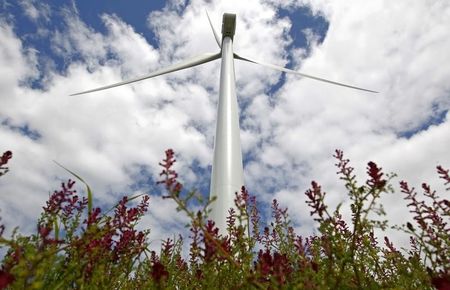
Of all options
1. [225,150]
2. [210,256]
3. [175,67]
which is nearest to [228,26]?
[175,67]

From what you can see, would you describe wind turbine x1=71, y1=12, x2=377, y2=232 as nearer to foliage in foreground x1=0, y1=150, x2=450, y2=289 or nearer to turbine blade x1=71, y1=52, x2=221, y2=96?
turbine blade x1=71, y1=52, x2=221, y2=96

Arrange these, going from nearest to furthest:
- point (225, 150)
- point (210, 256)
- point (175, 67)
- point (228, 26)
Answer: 1. point (210, 256)
2. point (225, 150)
3. point (175, 67)
4. point (228, 26)

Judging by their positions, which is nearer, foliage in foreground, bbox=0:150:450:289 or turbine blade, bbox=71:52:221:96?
foliage in foreground, bbox=0:150:450:289

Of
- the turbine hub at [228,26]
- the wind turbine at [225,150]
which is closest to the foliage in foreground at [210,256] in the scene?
the wind turbine at [225,150]

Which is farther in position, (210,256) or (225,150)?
(225,150)

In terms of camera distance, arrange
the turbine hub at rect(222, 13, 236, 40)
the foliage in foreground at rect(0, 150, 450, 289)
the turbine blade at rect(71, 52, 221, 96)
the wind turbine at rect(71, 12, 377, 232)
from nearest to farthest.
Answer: the foliage in foreground at rect(0, 150, 450, 289), the wind turbine at rect(71, 12, 377, 232), the turbine blade at rect(71, 52, 221, 96), the turbine hub at rect(222, 13, 236, 40)

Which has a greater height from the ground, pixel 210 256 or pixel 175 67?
pixel 175 67

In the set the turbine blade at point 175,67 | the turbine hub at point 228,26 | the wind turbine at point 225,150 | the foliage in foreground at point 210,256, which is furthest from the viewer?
the turbine hub at point 228,26

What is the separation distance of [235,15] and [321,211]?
19.8 metres

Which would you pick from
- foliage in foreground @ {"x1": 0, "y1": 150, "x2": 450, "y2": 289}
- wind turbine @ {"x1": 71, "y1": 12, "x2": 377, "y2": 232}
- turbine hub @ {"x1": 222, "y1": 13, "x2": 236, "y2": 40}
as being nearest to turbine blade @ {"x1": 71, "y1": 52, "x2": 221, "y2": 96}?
wind turbine @ {"x1": 71, "y1": 12, "x2": 377, "y2": 232}

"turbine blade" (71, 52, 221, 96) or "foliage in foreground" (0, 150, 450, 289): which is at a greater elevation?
"turbine blade" (71, 52, 221, 96)

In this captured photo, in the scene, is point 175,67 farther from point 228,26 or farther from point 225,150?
point 225,150

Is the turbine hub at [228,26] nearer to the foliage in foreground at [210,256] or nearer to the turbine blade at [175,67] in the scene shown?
the turbine blade at [175,67]

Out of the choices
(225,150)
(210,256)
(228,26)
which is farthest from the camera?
(228,26)
